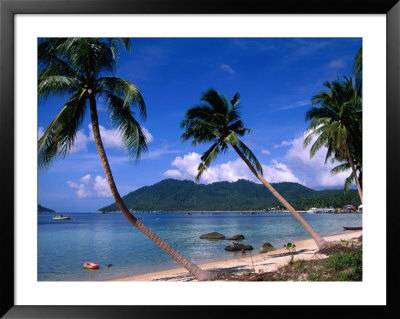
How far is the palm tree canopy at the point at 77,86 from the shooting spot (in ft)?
14.3

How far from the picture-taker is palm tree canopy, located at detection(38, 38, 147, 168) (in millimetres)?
4355

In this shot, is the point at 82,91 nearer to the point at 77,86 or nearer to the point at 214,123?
the point at 77,86

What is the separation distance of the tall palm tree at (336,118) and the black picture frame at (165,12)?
17.5 ft

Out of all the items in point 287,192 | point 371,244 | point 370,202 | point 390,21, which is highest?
point 390,21

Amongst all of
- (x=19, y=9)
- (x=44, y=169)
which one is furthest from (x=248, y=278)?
(x=19, y=9)

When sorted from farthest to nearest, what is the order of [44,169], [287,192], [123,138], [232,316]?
[287,192]
[123,138]
[44,169]
[232,316]

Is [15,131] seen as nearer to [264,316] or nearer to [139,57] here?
[139,57]

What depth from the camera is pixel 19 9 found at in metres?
2.74

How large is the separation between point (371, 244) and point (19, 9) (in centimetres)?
384

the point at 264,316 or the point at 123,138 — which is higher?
the point at 123,138

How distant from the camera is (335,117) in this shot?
8586 mm

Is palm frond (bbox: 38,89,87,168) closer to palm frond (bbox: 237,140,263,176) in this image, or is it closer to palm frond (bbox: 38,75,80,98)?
palm frond (bbox: 38,75,80,98)

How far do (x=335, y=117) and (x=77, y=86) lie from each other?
6.94 m

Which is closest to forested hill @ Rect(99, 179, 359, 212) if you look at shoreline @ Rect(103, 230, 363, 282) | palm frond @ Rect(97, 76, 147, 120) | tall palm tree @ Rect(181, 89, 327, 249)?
shoreline @ Rect(103, 230, 363, 282)
